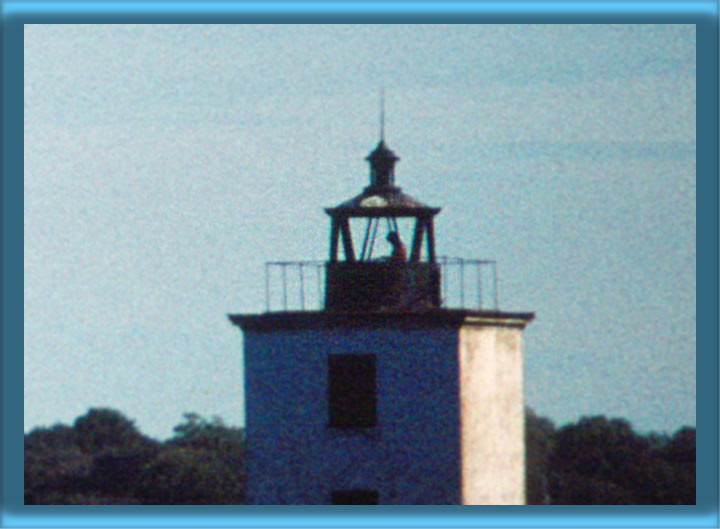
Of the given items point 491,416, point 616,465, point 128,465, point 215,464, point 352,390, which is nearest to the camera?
point 352,390

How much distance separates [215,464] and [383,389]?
5369cm

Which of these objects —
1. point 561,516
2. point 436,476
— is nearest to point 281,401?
point 436,476

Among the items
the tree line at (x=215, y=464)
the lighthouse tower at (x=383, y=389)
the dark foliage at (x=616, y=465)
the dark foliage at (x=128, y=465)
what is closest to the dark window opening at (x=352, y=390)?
the lighthouse tower at (x=383, y=389)

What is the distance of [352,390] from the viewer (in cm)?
3197

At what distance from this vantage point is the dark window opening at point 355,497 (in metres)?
31.5

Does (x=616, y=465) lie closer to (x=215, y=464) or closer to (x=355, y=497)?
(x=215, y=464)

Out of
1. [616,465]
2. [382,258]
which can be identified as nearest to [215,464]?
[616,465]

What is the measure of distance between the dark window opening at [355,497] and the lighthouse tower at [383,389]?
0.02 m

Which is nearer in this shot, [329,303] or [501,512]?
[501,512]

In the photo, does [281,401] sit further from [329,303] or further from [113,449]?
[113,449]

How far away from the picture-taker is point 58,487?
84000 mm

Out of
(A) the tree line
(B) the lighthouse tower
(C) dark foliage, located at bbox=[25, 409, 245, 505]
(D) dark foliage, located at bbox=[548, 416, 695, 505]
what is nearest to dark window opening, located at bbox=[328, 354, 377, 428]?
(B) the lighthouse tower

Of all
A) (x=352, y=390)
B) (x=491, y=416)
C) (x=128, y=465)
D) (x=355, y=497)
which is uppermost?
(x=352, y=390)

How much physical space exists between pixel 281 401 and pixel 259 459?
98 centimetres
